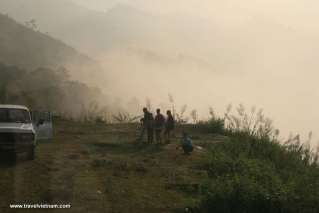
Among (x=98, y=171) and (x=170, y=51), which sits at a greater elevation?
(x=170, y=51)

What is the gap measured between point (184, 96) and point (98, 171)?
65.3 metres

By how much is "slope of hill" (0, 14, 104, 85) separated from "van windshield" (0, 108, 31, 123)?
47.0m

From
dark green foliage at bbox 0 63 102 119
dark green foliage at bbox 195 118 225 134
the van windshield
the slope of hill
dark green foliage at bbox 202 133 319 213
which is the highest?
the slope of hill

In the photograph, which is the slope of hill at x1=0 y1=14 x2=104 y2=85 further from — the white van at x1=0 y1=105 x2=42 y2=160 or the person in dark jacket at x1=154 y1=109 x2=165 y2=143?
the white van at x1=0 y1=105 x2=42 y2=160

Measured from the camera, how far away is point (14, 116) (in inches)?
634

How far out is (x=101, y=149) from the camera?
65.1 ft

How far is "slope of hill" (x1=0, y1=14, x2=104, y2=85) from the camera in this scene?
66.4 metres

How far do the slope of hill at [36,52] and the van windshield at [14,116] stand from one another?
4697 centimetres

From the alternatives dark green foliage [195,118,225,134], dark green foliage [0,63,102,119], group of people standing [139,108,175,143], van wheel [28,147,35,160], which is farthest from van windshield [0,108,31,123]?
dark green foliage [0,63,102,119]

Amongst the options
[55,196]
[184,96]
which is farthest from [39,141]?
[184,96]

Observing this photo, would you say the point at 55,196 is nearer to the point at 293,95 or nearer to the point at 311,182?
the point at 311,182

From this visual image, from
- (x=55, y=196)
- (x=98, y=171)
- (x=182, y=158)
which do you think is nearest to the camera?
(x=55, y=196)

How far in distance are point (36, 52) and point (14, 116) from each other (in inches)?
2192

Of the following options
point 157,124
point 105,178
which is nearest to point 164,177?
point 105,178
